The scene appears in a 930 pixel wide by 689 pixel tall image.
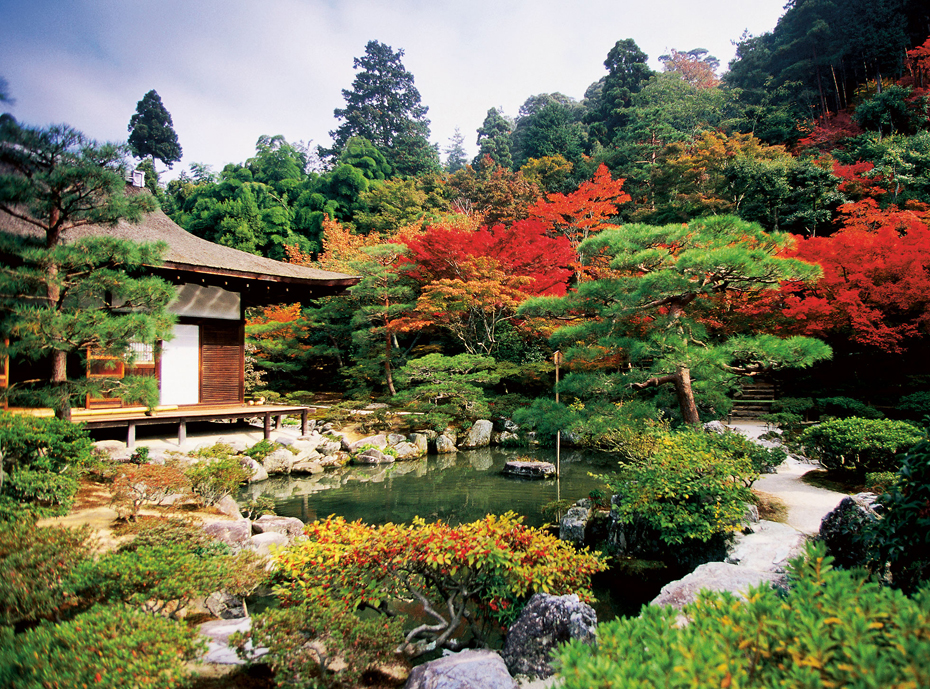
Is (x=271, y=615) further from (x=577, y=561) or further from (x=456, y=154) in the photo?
(x=456, y=154)

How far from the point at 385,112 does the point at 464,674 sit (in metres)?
37.8

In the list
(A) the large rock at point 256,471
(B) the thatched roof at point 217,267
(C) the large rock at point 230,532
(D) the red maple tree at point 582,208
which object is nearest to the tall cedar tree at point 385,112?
(D) the red maple tree at point 582,208

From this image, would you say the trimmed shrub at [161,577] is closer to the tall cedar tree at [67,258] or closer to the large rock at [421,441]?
the tall cedar tree at [67,258]

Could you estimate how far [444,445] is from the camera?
11102 millimetres

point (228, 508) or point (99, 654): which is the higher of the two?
point (99, 654)

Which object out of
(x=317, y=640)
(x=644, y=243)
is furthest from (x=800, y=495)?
(x=317, y=640)

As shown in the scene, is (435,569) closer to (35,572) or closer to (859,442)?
(35,572)

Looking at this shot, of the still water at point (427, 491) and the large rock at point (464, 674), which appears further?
the still water at point (427, 491)

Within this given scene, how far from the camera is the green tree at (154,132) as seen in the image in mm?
30547

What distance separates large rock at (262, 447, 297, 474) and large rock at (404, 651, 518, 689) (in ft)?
22.1

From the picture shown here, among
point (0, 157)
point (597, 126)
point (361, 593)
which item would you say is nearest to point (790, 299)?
point (361, 593)

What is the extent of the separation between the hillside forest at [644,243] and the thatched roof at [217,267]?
3127 millimetres

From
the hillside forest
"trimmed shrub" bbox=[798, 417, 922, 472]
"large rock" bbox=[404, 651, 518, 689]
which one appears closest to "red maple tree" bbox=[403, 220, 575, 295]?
the hillside forest

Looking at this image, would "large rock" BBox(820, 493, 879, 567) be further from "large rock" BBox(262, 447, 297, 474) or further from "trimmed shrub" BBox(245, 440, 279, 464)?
"trimmed shrub" BBox(245, 440, 279, 464)
